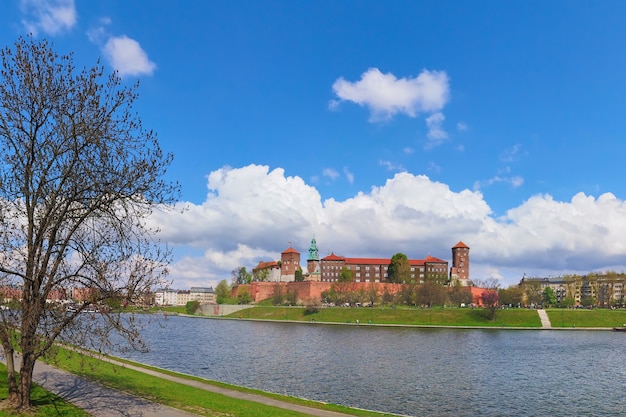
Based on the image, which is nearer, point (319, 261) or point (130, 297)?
point (130, 297)

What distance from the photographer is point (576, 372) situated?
3803cm

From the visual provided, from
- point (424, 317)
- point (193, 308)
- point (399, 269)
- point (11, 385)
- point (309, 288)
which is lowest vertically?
point (193, 308)

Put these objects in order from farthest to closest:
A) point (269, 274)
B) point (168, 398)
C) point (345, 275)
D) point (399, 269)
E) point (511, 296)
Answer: point (269, 274), point (399, 269), point (345, 275), point (511, 296), point (168, 398)

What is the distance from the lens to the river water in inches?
1043

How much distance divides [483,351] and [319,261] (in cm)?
12963

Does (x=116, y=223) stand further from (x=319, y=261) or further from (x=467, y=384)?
(x=319, y=261)

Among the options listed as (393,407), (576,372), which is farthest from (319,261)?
(393,407)

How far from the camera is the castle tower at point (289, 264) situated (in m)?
170

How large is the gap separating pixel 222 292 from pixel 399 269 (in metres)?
59.7

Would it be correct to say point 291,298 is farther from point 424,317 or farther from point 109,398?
point 109,398

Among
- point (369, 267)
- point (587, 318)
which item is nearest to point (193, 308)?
point (369, 267)

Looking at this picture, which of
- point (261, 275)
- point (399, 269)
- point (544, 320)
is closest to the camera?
point (544, 320)

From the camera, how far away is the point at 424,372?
35812 millimetres

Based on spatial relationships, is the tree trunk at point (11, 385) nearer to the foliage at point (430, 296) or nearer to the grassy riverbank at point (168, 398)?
the grassy riverbank at point (168, 398)
